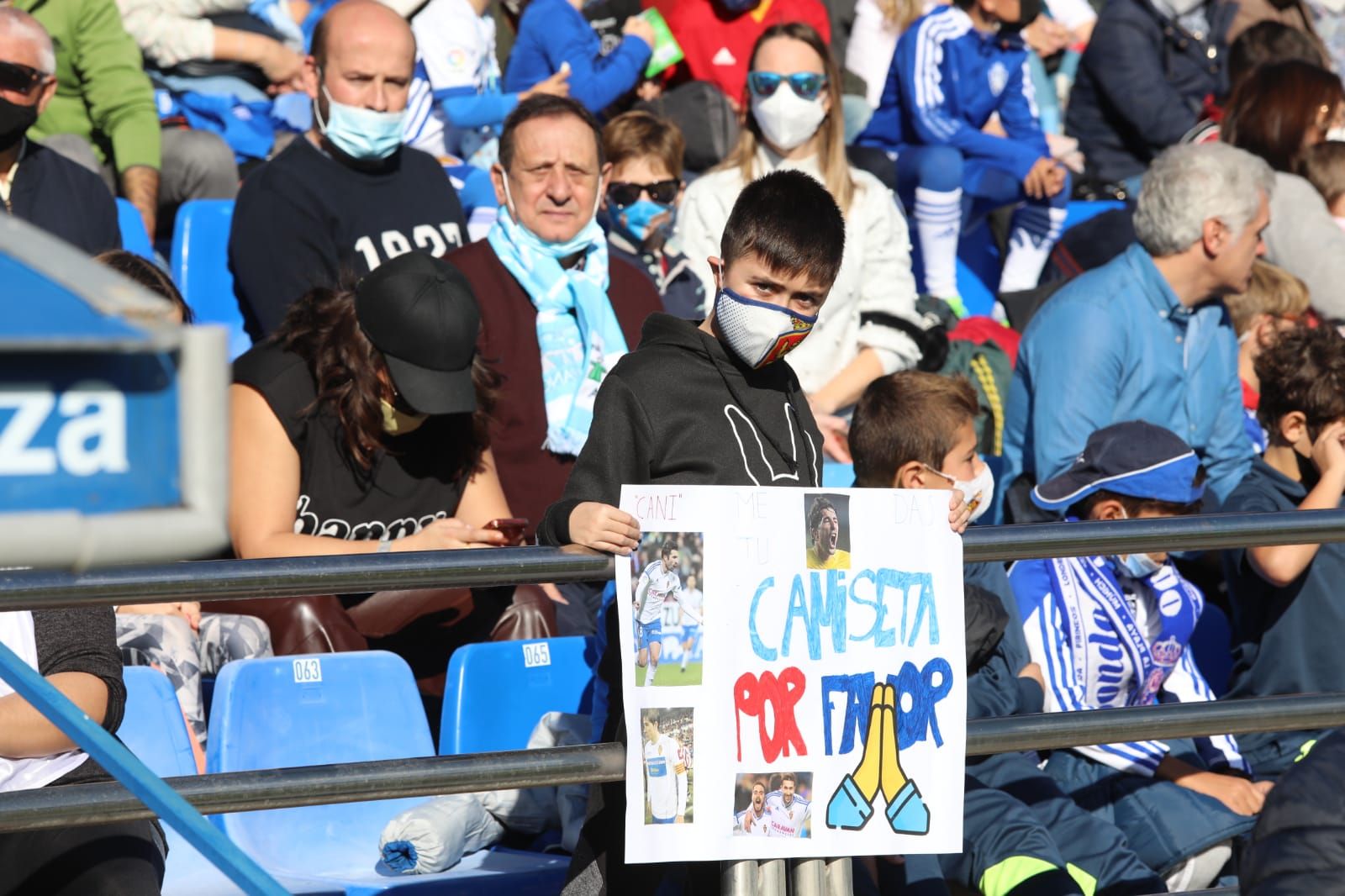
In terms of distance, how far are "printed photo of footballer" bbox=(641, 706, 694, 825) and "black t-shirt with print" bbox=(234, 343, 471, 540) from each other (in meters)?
1.67

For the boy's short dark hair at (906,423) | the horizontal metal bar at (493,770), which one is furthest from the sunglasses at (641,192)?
the horizontal metal bar at (493,770)

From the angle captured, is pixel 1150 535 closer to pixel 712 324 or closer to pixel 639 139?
pixel 712 324

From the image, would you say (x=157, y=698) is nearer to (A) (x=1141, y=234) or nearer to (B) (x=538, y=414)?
(B) (x=538, y=414)

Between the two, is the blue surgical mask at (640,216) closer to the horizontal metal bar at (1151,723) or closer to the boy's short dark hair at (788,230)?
the boy's short dark hair at (788,230)

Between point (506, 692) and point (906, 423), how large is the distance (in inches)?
43.1

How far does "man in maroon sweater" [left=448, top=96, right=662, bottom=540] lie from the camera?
4.59 metres

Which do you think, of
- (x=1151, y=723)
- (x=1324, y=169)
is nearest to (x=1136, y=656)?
(x=1151, y=723)

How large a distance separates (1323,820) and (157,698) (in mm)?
2315

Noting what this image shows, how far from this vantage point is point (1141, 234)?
5145 millimetres

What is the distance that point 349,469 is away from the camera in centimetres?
412

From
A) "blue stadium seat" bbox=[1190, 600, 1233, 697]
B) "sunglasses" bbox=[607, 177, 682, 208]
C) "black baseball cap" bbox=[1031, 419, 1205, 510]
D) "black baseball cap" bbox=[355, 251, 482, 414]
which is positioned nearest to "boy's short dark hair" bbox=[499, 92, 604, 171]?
"sunglasses" bbox=[607, 177, 682, 208]

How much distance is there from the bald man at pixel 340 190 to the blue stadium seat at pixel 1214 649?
248 cm

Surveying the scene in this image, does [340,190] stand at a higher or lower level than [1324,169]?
lower

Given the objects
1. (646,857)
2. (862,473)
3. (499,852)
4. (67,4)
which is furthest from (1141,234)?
(67,4)
